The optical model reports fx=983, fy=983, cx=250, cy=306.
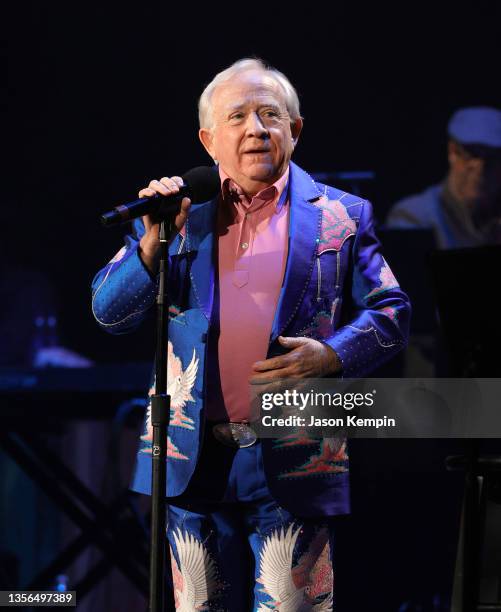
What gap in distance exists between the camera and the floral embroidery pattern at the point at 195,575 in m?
2.02

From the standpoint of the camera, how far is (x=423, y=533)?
3.54 m

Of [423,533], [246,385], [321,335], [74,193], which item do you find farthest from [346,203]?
[74,193]

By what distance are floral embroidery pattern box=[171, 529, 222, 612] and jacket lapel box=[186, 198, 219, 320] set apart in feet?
1.56

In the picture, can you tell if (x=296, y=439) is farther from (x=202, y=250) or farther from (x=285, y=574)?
(x=202, y=250)

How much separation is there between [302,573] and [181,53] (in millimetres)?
3344

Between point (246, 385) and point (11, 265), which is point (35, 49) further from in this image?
point (246, 385)

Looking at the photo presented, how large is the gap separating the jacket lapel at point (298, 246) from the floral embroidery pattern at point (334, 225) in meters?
0.01

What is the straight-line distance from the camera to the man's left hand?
77.7 inches

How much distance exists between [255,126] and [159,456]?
29.8 inches

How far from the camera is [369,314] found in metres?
2.12

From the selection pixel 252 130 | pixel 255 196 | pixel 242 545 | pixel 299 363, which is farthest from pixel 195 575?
pixel 252 130

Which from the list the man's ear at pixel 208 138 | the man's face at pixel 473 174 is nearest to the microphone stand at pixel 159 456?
the man's ear at pixel 208 138

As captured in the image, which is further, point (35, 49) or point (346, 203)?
point (35, 49)

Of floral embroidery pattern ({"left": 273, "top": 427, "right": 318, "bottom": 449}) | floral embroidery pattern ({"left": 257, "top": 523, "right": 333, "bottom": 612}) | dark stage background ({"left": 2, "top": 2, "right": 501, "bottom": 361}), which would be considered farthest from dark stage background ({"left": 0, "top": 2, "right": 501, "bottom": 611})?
floral embroidery pattern ({"left": 257, "top": 523, "right": 333, "bottom": 612})
